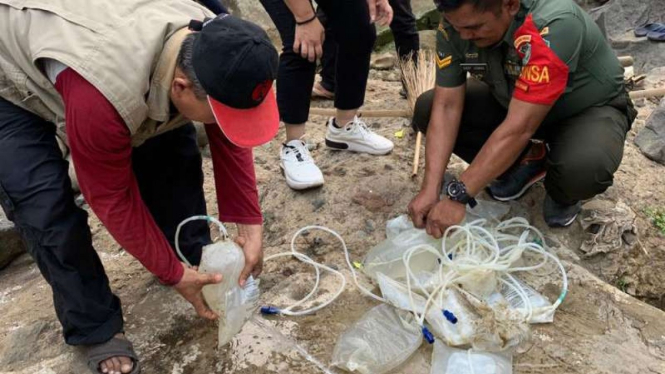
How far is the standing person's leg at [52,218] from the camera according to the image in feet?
5.32

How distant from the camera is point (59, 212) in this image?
1.67 m

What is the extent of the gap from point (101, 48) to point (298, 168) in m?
1.46

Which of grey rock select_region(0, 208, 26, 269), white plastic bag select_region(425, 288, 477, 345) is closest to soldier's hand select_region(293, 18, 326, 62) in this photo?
white plastic bag select_region(425, 288, 477, 345)

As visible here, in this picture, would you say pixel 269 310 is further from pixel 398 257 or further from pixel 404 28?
pixel 404 28

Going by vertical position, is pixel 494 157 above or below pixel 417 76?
above

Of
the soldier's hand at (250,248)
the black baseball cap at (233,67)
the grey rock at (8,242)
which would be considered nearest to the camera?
the black baseball cap at (233,67)

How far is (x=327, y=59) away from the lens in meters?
3.85

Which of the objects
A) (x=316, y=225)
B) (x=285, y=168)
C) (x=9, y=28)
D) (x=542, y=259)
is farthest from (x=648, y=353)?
(x=9, y=28)

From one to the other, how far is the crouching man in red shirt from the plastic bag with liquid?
0.05 metres

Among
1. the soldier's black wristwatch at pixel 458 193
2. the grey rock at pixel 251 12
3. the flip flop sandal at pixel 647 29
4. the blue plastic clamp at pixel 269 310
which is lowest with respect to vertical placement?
the grey rock at pixel 251 12

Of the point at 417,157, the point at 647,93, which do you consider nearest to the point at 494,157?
the point at 417,157

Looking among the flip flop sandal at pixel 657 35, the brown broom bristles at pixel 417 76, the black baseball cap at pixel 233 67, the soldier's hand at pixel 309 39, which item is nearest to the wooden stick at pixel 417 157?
the brown broom bristles at pixel 417 76

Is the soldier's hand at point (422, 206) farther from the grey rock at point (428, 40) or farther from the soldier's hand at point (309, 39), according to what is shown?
the grey rock at point (428, 40)

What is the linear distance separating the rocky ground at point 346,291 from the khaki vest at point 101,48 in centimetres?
86
